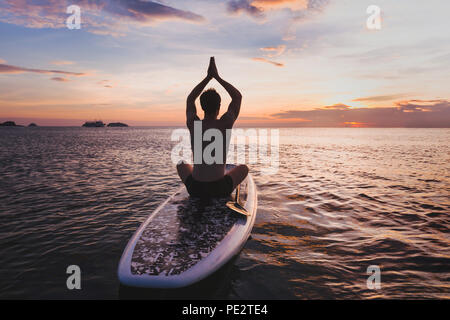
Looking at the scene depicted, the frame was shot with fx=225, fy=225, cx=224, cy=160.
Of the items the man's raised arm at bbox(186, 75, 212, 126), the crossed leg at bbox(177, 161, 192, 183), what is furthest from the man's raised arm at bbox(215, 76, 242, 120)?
the crossed leg at bbox(177, 161, 192, 183)

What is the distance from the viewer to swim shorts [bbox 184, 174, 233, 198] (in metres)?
5.14

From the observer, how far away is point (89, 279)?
4.08 meters

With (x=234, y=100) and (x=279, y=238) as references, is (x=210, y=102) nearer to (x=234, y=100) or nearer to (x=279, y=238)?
(x=234, y=100)

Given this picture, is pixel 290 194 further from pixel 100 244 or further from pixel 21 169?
pixel 21 169

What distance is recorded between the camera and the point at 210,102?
15.5ft

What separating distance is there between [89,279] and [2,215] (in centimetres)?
549

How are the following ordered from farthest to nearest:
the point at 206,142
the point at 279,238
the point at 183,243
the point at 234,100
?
Result: the point at 279,238
the point at 234,100
the point at 206,142
the point at 183,243

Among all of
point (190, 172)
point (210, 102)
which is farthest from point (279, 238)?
point (210, 102)

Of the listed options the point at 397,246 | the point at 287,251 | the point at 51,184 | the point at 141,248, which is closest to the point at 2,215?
the point at 51,184

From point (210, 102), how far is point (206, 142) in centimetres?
85

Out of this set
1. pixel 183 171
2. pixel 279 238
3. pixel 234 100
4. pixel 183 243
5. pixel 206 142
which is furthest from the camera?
pixel 279 238

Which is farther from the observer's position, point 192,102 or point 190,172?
point 190,172
